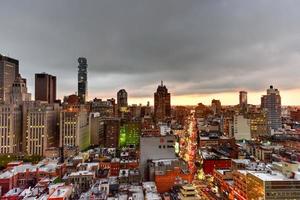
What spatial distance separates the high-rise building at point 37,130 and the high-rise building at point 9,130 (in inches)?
153

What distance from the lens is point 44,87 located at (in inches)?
7195

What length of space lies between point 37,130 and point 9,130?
938 centimetres

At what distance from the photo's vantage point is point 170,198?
60.2 m

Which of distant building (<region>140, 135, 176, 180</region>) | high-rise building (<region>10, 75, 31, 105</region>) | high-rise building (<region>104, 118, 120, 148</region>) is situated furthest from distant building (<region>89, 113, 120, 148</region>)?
distant building (<region>140, 135, 176, 180</region>)

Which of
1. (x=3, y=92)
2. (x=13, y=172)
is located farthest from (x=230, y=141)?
(x=3, y=92)

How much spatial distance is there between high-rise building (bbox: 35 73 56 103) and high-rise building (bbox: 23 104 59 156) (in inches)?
2722

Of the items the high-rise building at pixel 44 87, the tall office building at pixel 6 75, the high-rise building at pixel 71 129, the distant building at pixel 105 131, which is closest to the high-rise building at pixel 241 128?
the distant building at pixel 105 131

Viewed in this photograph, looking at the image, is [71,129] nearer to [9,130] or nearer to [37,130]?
[37,130]

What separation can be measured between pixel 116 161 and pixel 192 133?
93866mm

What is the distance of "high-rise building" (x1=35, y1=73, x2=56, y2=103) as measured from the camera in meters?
182

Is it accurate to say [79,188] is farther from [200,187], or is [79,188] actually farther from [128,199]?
[200,187]

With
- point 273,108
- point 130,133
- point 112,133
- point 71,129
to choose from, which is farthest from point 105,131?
point 273,108

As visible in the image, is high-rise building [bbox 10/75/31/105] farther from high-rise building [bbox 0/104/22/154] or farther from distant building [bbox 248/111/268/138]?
distant building [bbox 248/111/268/138]

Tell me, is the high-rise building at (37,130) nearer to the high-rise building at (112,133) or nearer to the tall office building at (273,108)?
the high-rise building at (112,133)
